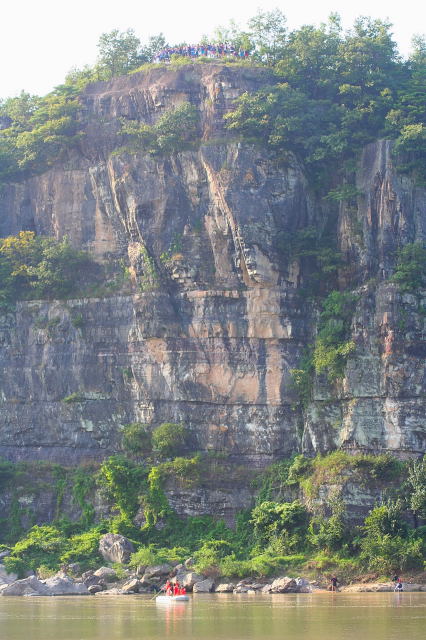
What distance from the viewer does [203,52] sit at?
4572 centimetres

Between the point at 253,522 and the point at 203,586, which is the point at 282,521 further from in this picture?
the point at 203,586

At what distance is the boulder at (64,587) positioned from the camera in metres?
33.3

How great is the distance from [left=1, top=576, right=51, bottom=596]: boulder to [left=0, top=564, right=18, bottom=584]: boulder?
1.20 m

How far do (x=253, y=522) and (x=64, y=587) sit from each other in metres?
7.21

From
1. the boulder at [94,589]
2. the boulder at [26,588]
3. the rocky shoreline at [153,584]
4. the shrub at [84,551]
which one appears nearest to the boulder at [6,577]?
the rocky shoreline at [153,584]

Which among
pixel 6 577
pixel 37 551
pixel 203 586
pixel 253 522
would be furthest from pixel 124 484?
pixel 203 586

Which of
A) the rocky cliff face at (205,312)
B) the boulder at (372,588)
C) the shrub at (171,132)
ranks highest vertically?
the shrub at (171,132)

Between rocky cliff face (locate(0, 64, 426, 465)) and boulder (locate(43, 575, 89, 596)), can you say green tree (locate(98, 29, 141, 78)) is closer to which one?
rocky cliff face (locate(0, 64, 426, 465))

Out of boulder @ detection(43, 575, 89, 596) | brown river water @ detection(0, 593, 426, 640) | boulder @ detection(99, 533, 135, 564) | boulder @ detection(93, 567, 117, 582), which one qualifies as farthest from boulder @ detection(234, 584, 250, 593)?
boulder @ detection(43, 575, 89, 596)

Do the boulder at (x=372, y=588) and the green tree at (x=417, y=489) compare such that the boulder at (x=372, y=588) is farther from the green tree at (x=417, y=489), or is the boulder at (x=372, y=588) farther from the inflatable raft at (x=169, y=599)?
the inflatable raft at (x=169, y=599)

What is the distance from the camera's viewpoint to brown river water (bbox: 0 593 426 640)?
2283 cm

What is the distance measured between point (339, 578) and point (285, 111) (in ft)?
58.8

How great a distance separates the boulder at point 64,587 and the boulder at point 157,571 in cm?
193

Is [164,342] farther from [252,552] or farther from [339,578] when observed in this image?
[339,578]
